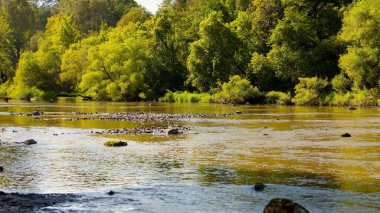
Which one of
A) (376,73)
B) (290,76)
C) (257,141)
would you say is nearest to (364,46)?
(376,73)

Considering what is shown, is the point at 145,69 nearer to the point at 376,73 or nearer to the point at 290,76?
the point at 290,76

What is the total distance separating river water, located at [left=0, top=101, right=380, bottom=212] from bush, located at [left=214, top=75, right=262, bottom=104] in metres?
45.0

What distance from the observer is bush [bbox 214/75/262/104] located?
280 feet

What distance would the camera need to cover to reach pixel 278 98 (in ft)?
278

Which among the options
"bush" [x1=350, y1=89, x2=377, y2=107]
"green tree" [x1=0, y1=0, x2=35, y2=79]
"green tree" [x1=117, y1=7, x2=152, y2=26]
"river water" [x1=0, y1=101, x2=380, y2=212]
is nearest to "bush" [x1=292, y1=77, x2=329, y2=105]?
"bush" [x1=350, y1=89, x2=377, y2=107]

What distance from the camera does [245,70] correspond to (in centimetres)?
9619

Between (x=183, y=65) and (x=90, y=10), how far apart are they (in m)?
58.5

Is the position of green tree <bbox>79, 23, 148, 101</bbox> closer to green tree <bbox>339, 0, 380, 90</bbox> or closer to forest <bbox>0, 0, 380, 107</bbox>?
forest <bbox>0, 0, 380, 107</bbox>

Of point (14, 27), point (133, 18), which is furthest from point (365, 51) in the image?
point (14, 27)

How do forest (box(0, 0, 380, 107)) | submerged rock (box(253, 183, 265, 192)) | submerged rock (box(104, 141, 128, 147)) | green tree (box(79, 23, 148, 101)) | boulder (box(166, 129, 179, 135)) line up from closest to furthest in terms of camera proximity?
submerged rock (box(253, 183, 265, 192))
submerged rock (box(104, 141, 128, 147))
boulder (box(166, 129, 179, 135))
forest (box(0, 0, 380, 107))
green tree (box(79, 23, 148, 101))

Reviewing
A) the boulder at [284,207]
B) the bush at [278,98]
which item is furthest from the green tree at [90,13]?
the boulder at [284,207]

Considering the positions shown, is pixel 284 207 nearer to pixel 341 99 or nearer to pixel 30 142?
pixel 30 142

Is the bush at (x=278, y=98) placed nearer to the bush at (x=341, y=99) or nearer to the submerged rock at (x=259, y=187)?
the bush at (x=341, y=99)

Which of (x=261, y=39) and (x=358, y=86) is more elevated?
(x=261, y=39)
